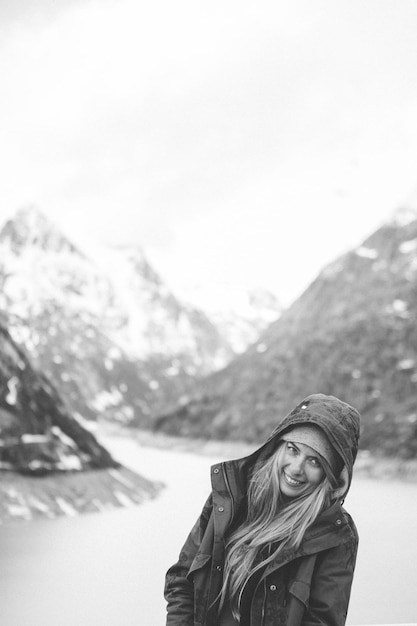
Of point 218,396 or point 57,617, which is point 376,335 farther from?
point 57,617

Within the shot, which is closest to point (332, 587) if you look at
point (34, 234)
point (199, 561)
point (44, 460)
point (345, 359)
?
point (199, 561)

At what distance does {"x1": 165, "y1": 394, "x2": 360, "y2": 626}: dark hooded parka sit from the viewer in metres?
2.21

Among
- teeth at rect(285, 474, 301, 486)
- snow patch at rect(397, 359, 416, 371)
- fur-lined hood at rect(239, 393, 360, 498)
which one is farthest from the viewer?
snow patch at rect(397, 359, 416, 371)

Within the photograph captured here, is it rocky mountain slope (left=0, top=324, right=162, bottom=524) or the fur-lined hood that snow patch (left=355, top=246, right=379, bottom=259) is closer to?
rocky mountain slope (left=0, top=324, right=162, bottom=524)

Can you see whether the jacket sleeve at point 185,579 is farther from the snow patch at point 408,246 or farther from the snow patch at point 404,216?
the snow patch at point 404,216

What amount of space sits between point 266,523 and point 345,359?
3069 centimetres

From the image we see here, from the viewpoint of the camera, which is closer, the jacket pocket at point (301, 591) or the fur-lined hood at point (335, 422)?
the jacket pocket at point (301, 591)

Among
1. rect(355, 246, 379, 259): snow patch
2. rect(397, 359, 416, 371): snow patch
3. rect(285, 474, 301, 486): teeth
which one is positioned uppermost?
rect(355, 246, 379, 259): snow patch

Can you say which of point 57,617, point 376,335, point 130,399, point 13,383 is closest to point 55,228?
point 130,399

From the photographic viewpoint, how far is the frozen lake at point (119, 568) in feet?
19.2

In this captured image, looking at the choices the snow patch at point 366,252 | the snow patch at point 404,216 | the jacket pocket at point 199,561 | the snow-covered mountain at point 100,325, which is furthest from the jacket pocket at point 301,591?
the snow patch at point 404,216

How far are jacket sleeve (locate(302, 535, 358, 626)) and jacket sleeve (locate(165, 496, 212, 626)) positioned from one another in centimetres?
41

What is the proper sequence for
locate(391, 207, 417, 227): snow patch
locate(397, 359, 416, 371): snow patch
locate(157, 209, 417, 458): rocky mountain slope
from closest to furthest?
1. locate(157, 209, 417, 458): rocky mountain slope
2. locate(397, 359, 416, 371): snow patch
3. locate(391, 207, 417, 227): snow patch

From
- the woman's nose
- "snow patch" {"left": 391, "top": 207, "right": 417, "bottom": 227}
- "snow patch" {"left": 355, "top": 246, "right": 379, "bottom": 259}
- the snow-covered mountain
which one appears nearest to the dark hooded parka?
the woman's nose
